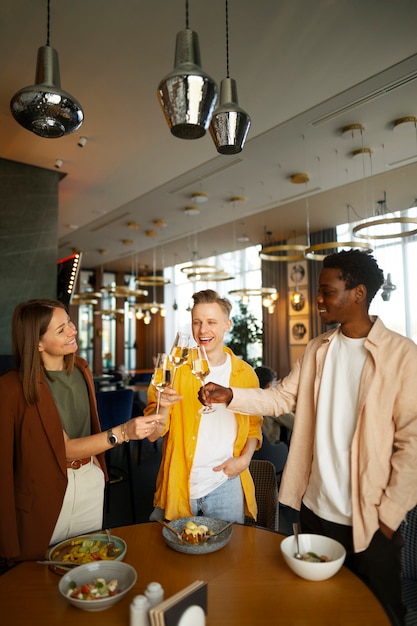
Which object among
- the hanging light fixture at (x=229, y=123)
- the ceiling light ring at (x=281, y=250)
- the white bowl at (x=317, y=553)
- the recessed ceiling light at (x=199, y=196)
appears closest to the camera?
the white bowl at (x=317, y=553)

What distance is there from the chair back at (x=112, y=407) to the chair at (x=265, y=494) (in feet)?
7.04

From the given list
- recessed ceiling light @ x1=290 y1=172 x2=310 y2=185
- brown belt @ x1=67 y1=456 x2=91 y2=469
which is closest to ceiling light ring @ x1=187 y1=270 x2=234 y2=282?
recessed ceiling light @ x1=290 y1=172 x2=310 y2=185

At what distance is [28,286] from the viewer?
5391mm

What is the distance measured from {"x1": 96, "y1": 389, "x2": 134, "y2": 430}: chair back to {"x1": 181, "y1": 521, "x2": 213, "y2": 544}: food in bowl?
2.73m

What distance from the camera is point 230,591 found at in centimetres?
129

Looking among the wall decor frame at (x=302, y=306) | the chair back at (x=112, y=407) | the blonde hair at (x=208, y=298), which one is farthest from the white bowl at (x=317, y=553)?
the wall decor frame at (x=302, y=306)

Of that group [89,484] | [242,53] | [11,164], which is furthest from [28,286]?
[89,484]

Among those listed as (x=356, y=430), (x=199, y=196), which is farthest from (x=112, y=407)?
(x=199, y=196)

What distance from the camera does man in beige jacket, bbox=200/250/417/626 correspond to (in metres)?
1.49

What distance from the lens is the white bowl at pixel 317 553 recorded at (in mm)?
1295

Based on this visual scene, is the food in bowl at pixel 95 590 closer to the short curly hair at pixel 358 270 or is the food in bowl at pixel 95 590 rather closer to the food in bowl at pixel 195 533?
the food in bowl at pixel 195 533

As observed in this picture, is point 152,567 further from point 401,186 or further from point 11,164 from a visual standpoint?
point 401,186

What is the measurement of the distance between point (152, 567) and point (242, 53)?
11.8 ft

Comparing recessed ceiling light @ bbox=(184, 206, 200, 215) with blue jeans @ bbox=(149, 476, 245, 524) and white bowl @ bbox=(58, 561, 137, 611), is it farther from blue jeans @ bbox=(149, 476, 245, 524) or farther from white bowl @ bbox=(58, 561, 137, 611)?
white bowl @ bbox=(58, 561, 137, 611)
